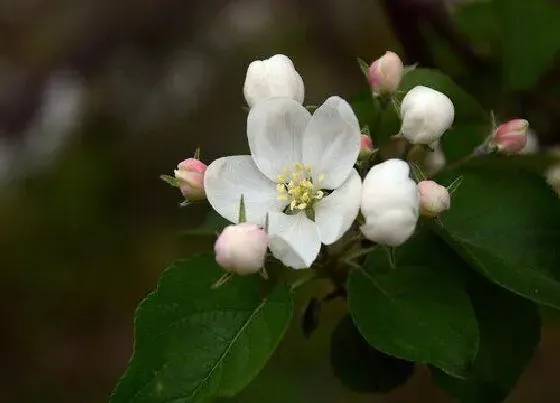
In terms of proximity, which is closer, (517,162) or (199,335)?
(199,335)

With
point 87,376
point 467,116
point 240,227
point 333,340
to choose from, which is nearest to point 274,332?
point 240,227

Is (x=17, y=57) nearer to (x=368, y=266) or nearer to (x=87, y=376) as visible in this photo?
(x=87, y=376)

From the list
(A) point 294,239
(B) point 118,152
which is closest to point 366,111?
(A) point 294,239

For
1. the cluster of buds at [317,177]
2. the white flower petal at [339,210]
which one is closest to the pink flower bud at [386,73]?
the cluster of buds at [317,177]

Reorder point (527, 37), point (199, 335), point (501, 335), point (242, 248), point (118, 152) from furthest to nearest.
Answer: point (118, 152) < point (527, 37) < point (501, 335) < point (199, 335) < point (242, 248)

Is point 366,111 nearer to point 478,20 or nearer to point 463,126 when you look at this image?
point 463,126

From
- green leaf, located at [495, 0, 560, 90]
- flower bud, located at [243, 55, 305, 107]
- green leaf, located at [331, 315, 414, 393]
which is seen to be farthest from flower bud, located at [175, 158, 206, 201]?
green leaf, located at [495, 0, 560, 90]

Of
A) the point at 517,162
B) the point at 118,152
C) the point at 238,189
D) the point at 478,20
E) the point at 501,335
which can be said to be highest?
the point at 238,189
